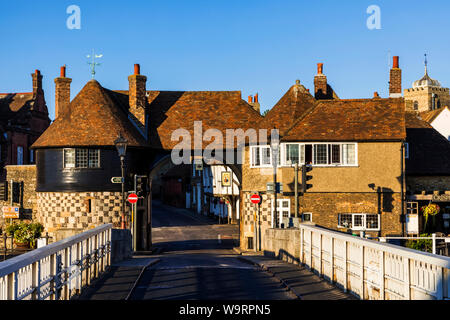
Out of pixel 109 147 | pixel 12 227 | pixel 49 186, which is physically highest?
pixel 109 147

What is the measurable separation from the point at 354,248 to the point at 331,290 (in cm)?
150

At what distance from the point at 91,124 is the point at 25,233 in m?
9.21

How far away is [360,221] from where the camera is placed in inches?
1320

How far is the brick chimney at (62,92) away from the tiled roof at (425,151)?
932 inches

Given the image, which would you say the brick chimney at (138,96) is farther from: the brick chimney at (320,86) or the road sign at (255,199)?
the brick chimney at (320,86)

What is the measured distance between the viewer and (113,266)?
19.2 m

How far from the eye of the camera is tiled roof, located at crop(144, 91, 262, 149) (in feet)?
128

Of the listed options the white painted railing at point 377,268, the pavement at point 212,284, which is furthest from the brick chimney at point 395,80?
the white painted railing at point 377,268

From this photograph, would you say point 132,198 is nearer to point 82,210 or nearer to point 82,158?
point 82,210

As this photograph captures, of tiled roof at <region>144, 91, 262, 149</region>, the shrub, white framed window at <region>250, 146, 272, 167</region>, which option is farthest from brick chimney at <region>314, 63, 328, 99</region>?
the shrub

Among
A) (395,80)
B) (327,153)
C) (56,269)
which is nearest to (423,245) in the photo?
(327,153)

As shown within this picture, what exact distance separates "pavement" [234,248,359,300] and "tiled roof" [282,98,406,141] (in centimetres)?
1424
